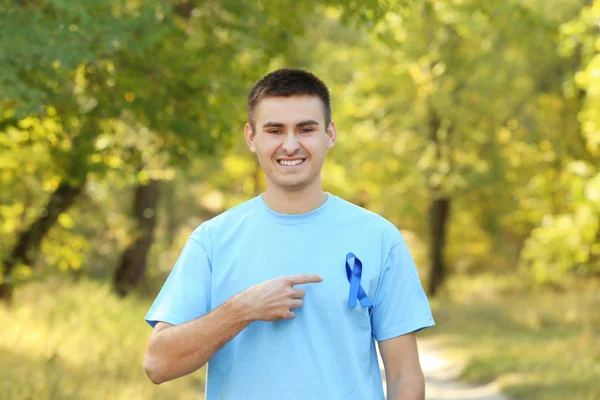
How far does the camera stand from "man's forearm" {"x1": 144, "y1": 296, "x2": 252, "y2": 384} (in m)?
2.92

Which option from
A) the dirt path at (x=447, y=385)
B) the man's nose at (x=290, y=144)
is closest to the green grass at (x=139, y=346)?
the dirt path at (x=447, y=385)

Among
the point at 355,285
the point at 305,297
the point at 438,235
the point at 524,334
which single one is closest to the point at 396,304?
the point at 355,285

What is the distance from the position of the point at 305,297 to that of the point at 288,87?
0.69 m

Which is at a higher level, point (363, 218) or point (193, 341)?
point (363, 218)

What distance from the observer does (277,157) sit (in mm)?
3166

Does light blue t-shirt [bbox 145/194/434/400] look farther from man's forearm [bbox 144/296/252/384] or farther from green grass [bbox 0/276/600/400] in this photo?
green grass [bbox 0/276/600/400]

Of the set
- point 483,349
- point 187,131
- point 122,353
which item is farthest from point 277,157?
point 483,349

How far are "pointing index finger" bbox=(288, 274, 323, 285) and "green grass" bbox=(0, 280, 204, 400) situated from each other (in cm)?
589

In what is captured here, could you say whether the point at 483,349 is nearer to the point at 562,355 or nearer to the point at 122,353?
the point at 562,355

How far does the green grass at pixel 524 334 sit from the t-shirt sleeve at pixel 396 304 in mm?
8681

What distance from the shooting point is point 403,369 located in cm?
313

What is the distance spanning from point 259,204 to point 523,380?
1047 centimetres

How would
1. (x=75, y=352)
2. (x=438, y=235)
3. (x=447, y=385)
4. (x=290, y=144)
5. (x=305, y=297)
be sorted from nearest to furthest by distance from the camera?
1. (x=305, y=297)
2. (x=290, y=144)
3. (x=75, y=352)
4. (x=447, y=385)
5. (x=438, y=235)

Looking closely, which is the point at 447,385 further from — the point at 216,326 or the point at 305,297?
the point at 216,326
